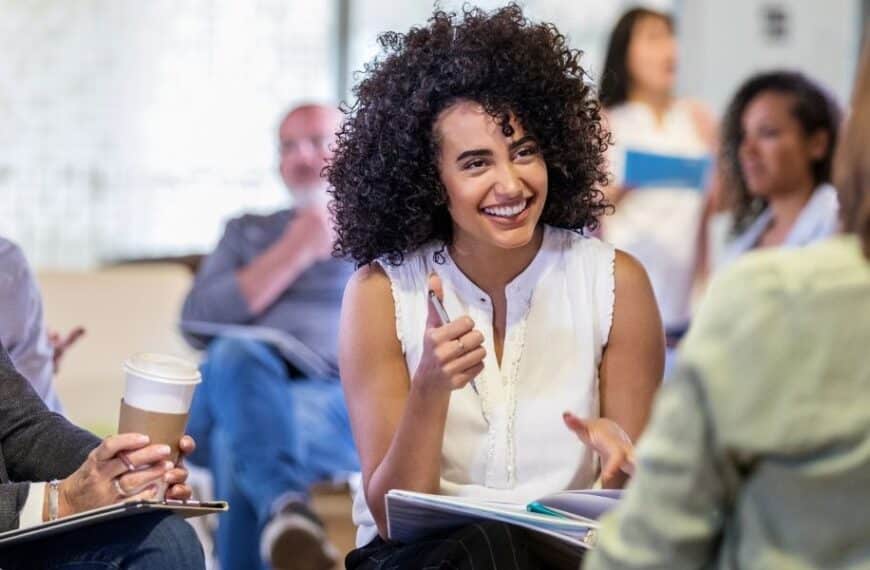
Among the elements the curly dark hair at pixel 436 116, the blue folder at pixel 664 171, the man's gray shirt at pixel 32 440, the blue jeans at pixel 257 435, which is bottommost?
the blue jeans at pixel 257 435

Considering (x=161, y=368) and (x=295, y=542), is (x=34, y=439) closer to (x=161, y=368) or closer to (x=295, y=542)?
(x=161, y=368)

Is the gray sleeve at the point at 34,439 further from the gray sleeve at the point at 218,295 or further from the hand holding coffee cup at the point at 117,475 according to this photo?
the gray sleeve at the point at 218,295

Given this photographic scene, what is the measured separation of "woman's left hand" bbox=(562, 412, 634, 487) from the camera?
1748mm

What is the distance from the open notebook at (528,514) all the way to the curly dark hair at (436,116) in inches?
19.0

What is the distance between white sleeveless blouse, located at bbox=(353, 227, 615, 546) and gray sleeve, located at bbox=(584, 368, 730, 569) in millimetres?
854

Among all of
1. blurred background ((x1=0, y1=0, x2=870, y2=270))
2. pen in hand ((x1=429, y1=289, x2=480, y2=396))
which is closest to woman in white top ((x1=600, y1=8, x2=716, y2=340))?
blurred background ((x1=0, y1=0, x2=870, y2=270))

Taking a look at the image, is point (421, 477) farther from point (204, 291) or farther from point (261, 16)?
point (261, 16)

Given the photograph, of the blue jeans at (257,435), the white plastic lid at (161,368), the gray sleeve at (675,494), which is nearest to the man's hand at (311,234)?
the blue jeans at (257,435)

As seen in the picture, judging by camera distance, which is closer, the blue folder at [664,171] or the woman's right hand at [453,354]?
the woman's right hand at [453,354]

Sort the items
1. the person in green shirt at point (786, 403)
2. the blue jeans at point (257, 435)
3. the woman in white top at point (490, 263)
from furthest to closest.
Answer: the blue jeans at point (257, 435) < the woman in white top at point (490, 263) < the person in green shirt at point (786, 403)

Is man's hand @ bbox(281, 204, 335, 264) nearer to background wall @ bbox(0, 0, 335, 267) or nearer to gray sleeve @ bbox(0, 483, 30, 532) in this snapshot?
background wall @ bbox(0, 0, 335, 267)

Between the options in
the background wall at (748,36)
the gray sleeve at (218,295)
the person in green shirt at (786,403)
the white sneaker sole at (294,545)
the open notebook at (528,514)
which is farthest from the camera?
the background wall at (748,36)

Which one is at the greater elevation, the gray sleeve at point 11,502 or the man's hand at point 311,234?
the man's hand at point 311,234

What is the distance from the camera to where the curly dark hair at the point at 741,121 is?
12.9 ft
